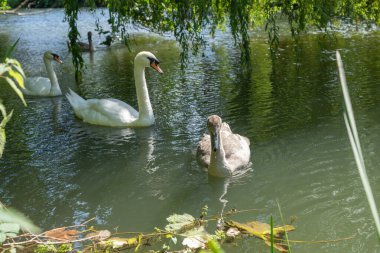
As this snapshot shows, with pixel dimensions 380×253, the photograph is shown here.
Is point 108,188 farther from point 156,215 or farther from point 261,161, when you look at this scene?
point 261,161

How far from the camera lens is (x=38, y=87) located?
39.4ft

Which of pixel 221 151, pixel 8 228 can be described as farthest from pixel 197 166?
pixel 8 228

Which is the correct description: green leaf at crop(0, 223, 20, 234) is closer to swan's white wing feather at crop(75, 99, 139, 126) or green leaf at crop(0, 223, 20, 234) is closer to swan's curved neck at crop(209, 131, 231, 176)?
swan's curved neck at crop(209, 131, 231, 176)

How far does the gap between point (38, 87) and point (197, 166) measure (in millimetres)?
6450

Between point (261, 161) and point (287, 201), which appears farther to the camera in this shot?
point (261, 161)

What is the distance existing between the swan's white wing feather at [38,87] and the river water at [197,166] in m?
0.31

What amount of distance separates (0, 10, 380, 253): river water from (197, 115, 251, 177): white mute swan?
0.45ft

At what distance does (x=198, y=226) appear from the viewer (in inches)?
181

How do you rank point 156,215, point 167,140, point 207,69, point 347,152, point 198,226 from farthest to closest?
point 207,69
point 167,140
point 347,152
point 156,215
point 198,226

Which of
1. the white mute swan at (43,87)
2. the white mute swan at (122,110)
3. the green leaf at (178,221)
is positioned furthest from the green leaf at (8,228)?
the white mute swan at (43,87)

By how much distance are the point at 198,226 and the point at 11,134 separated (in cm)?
496

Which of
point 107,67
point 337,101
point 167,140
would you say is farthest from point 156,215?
point 107,67

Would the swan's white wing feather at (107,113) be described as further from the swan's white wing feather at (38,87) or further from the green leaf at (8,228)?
the green leaf at (8,228)

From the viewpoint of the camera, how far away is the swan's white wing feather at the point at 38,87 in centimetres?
1189
